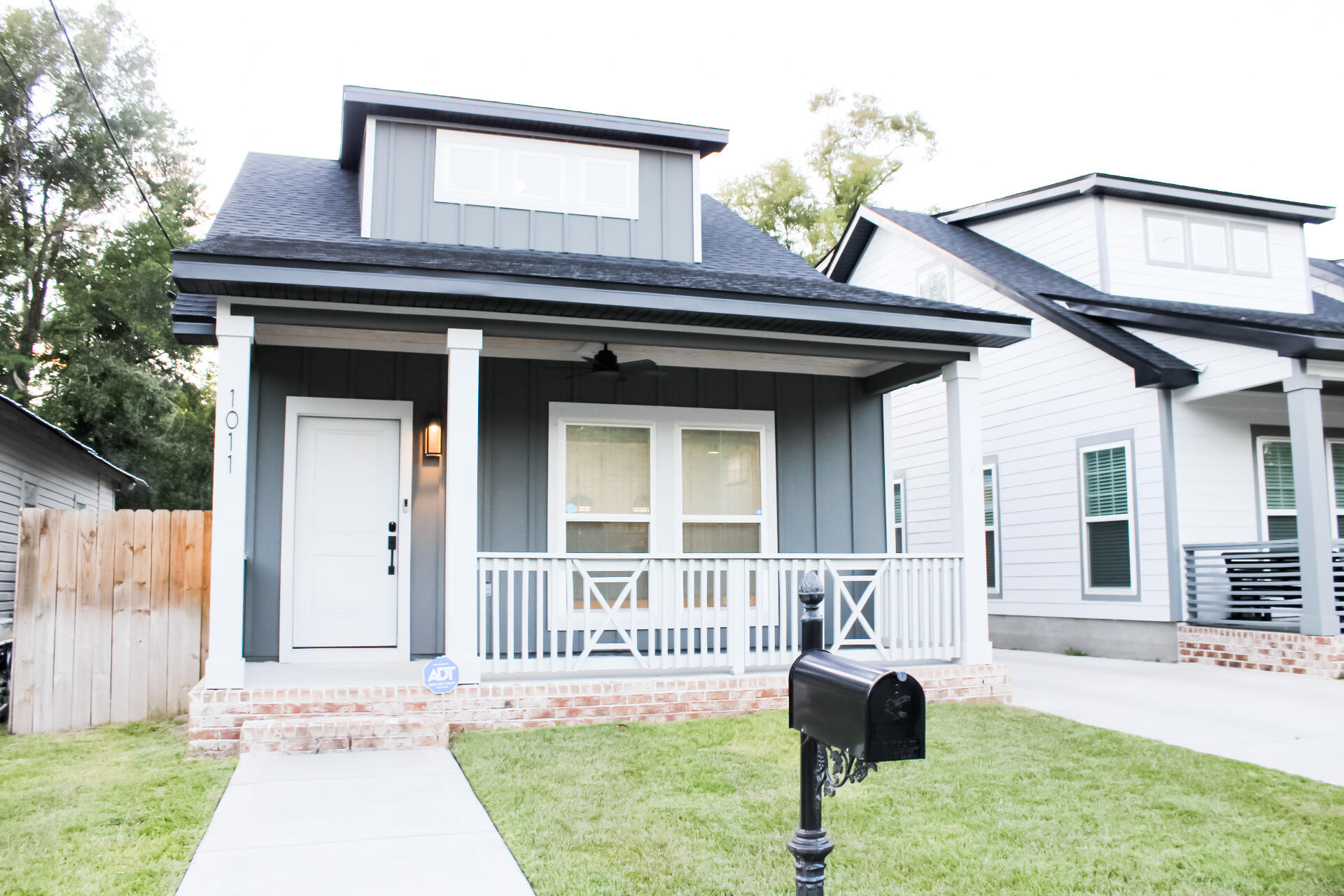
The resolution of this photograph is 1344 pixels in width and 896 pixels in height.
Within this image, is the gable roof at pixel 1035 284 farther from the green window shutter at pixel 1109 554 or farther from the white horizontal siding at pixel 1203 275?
the green window shutter at pixel 1109 554

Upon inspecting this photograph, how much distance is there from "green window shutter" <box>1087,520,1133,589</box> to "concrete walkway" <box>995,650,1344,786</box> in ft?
2.96

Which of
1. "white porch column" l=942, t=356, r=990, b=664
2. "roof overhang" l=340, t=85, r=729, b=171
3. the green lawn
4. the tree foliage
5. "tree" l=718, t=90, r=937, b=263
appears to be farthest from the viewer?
"tree" l=718, t=90, r=937, b=263

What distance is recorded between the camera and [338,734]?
217 inches

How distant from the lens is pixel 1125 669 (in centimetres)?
893

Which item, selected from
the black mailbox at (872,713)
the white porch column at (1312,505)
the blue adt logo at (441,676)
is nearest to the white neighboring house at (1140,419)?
the white porch column at (1312,505)

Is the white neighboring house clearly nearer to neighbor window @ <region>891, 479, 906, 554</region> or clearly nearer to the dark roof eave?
neighbor window @ <region>891, 479, 906, 554</region>

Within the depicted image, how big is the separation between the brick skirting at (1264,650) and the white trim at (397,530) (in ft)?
23.2

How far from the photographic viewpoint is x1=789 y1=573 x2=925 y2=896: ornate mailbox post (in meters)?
2.21

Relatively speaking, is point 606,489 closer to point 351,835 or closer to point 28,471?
point 351,835

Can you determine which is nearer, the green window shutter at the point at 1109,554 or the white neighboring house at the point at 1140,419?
the white neighboring house at the point at 1140,419

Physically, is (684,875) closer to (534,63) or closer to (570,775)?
(570,775)

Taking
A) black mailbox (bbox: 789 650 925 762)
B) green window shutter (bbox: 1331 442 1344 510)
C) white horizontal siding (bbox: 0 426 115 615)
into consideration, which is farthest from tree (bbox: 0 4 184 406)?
black mailbox (bbox: 789 650 925 762)

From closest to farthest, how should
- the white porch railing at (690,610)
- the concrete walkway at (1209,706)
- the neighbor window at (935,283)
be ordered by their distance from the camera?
the concrete walkway at (1209,706)
the white porch railing at (690,610)
the neighbor window at (935,283)

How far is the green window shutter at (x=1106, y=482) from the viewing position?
10133 millimetres
